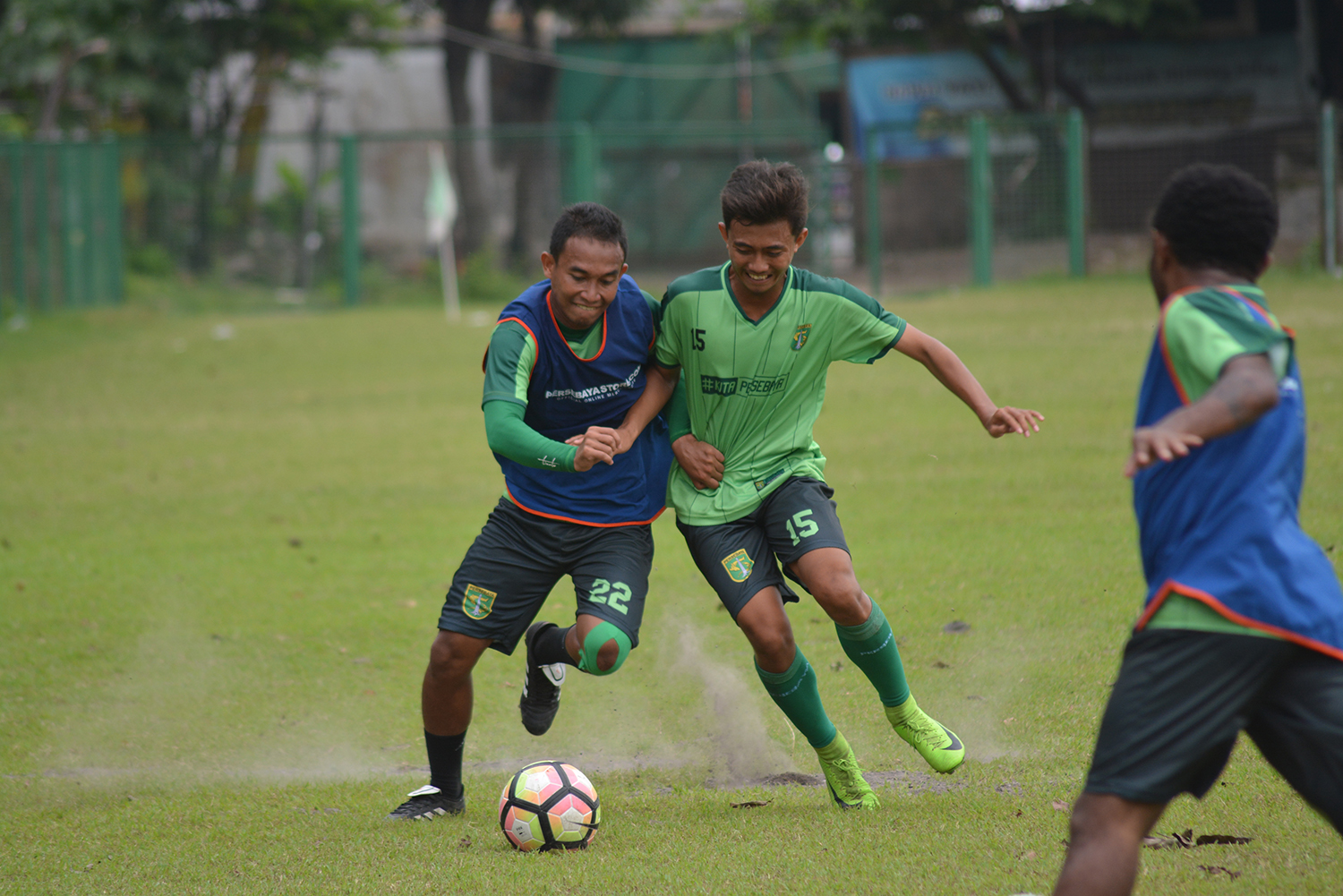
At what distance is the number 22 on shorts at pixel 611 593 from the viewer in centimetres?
414

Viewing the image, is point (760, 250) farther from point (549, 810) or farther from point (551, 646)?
point (549, 810)

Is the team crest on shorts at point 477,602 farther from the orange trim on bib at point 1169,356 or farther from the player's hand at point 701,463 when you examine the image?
the orange trim on bib at point 1169,356

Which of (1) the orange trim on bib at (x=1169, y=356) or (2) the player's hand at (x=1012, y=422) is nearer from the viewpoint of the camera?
(1) the orange trim on bib at (x=1169, y=356)

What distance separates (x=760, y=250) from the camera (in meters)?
4.12

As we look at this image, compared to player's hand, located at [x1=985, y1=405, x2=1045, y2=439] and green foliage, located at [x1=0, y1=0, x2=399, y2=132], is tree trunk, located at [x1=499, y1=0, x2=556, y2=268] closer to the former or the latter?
green foliage, located at [x1=0, y1=0, x2=399, y2=132]

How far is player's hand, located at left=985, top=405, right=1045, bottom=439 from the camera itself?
387cm

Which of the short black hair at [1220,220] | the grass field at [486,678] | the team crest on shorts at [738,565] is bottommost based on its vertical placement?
the grass field at [486,678]

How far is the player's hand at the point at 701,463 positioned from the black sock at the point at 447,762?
1133mm

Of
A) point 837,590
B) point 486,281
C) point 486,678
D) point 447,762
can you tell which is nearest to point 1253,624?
point 837,590

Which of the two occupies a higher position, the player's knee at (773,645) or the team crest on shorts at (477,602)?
the team crest on shorts at (477,602)

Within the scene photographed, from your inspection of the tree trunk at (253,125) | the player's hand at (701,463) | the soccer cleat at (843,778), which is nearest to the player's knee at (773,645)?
the soccer cleat at (843,778)

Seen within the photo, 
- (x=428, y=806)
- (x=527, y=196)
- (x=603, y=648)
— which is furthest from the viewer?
(x=527, y=196)

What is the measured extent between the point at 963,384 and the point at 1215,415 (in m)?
1.65

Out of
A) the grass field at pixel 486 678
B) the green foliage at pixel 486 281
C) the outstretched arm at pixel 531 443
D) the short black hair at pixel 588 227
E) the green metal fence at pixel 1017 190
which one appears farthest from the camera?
the green foliage at pixel 486 281
